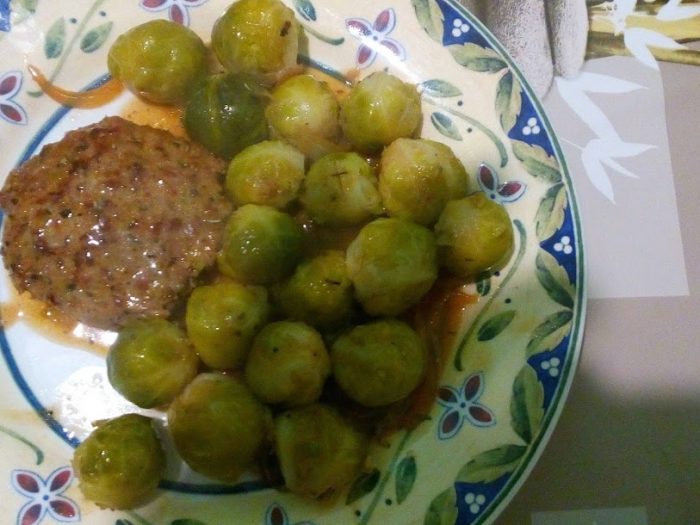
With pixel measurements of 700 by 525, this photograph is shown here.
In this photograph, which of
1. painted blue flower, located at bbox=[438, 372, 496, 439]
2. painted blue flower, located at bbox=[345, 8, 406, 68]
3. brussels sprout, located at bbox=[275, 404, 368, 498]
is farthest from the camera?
painted blue flower, located at bbox=[345, 8, 406, 68]

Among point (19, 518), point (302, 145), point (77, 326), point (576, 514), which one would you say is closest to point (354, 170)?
point (302, 145)

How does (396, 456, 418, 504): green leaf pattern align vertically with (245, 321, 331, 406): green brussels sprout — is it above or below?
below

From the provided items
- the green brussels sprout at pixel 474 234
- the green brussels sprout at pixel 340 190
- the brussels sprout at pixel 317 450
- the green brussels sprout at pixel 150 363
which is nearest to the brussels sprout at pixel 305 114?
the green brussels sprout at pixel 340 190

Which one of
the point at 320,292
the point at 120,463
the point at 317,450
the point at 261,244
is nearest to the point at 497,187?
the point at 320,292

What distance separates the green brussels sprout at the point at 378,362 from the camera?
1.88 m

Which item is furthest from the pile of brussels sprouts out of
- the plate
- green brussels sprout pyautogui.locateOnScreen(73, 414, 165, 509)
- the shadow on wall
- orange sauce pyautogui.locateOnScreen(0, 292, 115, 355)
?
the shadow on wall

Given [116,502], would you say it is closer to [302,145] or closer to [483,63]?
[302,145]

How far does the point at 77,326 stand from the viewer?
90.4 inches

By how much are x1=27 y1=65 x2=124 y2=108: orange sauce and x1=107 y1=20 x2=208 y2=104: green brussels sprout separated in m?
0.09

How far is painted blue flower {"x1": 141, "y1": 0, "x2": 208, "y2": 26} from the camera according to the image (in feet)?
7.72

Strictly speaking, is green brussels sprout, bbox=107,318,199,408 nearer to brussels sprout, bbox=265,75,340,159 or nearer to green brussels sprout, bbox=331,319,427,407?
green brussels sprout, bbox=331,319,427,407

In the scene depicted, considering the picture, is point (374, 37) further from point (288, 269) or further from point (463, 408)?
point (463, 408)

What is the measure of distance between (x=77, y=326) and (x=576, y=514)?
1847 mm

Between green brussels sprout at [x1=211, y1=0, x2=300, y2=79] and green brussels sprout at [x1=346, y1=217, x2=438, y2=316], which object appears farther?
green brussels sprout at [x1=211, y1=0, x2=300, y2=79]
